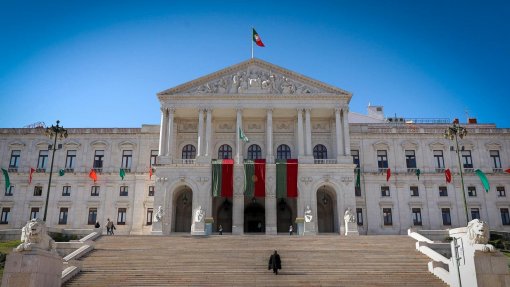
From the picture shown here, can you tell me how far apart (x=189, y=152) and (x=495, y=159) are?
35565 mm

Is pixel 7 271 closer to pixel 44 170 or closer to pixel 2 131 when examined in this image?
pixel 44 170

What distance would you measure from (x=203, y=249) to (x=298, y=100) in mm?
23035

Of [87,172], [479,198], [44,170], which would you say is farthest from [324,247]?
[44,170]

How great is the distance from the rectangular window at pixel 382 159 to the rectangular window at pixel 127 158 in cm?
2900

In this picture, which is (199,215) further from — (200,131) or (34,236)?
(34,236)

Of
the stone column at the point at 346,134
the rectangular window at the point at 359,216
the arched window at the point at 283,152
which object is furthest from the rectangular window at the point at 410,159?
the arched window at the point at 283,152

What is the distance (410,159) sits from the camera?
54781 millimetres

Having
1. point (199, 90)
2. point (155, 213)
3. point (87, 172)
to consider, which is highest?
point (199, 90)

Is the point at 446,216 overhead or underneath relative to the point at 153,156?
underneath

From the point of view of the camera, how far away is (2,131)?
56281 millimetres

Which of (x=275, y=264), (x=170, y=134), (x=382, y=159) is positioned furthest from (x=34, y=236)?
(x=382, y=159)

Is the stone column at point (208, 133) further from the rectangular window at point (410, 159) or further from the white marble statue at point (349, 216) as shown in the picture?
the rectangular window at point (410, 159)

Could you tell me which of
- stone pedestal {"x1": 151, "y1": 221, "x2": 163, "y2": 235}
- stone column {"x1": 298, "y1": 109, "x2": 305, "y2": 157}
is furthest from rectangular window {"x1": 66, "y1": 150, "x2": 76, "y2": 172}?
stone column {"x1": 298, "y1": 109, "x2": 305, "y2": 157}

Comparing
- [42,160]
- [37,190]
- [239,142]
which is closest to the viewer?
[239,142]
